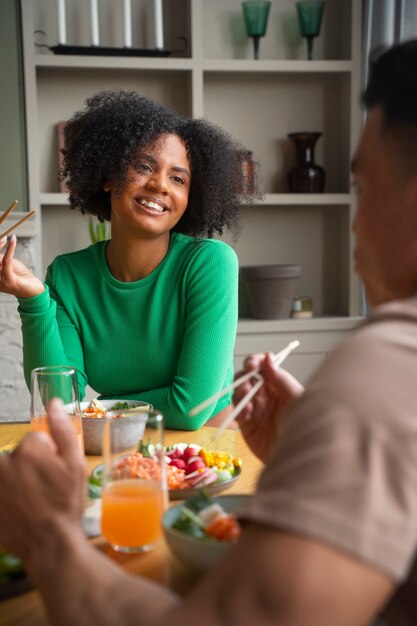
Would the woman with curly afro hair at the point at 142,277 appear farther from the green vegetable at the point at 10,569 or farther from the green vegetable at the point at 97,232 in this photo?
the green vegetable at the point at 97,232

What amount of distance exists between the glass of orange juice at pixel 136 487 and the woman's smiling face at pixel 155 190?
1.17 m

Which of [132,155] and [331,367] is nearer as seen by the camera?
[331,367]

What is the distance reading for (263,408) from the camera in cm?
114

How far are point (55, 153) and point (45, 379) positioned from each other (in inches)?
106

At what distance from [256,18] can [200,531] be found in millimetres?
3217

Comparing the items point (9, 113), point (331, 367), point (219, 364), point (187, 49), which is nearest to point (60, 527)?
point (331, 367)

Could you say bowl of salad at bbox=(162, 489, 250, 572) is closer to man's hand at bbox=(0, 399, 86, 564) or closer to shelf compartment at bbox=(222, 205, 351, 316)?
man's hand at bbox=(0, 399, 86, 564)

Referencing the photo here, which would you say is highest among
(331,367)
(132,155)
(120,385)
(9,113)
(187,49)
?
(187,49)

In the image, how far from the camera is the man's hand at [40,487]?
78 cm

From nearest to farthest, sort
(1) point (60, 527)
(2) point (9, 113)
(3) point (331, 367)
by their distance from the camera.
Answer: (3) point (331, 367) → (1) point (60, 527) → (2) point (9, 113)

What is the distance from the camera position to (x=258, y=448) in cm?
115

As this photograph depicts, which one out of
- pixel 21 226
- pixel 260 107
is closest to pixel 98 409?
pixel 21 226

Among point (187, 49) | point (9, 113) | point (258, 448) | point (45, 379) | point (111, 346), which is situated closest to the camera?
point (258, 448)

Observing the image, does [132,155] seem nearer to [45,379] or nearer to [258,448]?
[45,379]
